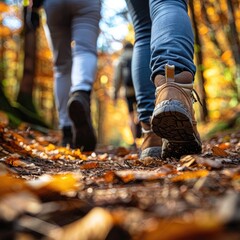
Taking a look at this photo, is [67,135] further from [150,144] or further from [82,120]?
[150,144]

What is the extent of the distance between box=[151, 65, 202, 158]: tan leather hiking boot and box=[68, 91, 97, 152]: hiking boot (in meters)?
1.12

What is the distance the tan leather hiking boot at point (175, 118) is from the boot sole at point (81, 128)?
44.1 inches

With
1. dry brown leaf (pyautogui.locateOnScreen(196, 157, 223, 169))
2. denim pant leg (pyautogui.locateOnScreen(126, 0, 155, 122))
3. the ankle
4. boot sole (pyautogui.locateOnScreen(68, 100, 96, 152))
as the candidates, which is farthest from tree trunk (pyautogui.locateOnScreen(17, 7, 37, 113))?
dry brown leaf (pyautogui.locateOnScreen(196, 157, 223, 169))

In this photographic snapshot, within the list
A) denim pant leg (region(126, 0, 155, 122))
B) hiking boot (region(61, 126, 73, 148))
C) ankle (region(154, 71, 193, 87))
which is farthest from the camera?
hiking boot (region(61, 126, 73, 148))

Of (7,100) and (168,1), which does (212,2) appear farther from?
(168,1)

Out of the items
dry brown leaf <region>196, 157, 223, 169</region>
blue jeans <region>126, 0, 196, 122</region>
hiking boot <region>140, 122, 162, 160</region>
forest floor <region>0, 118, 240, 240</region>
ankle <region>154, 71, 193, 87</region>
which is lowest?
hiking boot <region>140, 122, 162, 160</region>

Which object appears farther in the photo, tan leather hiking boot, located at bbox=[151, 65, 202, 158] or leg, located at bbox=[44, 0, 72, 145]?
leg, located at bbox=[44, 0, 72, 145]

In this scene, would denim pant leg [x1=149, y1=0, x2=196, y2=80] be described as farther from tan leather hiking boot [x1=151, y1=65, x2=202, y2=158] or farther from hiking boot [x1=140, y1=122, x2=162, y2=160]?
hiking boot [x1=140, y1=122, x2=162, y2=160]

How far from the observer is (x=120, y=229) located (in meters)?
0.55

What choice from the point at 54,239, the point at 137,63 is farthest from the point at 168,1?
the point at 54,239

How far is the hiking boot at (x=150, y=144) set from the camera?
1831 mm

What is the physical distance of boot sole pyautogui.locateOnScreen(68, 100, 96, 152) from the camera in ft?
8.55

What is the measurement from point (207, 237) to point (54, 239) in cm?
22

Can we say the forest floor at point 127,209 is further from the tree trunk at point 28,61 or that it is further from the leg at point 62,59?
the tree trunk at point 28,61
